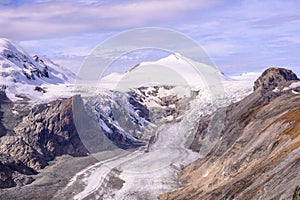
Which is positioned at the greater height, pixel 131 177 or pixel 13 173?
pixel 131 177

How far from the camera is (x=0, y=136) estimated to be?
198750 millimetres

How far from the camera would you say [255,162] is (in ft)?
308

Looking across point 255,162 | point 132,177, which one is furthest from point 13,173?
point 255,162

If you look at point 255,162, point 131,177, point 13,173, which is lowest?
point 13,173

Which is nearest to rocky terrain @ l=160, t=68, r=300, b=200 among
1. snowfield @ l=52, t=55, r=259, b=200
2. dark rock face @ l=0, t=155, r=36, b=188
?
snowfield @ l=52, t=55, r=259, b=200

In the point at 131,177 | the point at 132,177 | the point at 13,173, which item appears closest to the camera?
the point at 132,177

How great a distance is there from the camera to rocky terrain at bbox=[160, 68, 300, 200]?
67688 millimetres

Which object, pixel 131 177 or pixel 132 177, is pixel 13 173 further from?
pixel 132 177

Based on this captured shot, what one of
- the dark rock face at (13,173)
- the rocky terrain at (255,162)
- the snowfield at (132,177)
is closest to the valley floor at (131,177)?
the snowfield at (132,177)

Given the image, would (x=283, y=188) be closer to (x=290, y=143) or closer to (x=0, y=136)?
(x=290, y=143)

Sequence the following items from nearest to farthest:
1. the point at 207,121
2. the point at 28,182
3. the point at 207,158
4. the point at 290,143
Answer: the point at 290,143, the point at 207,158, the point at 28,182, the point at 207,121

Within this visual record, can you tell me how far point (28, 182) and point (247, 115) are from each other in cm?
5438

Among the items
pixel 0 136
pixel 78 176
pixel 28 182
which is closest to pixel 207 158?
pixel 78 176

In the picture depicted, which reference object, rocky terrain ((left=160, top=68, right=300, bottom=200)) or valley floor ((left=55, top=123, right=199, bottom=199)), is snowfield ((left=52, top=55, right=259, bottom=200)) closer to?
valley floor ((left=55, top=123, right=199, bottom=199))
